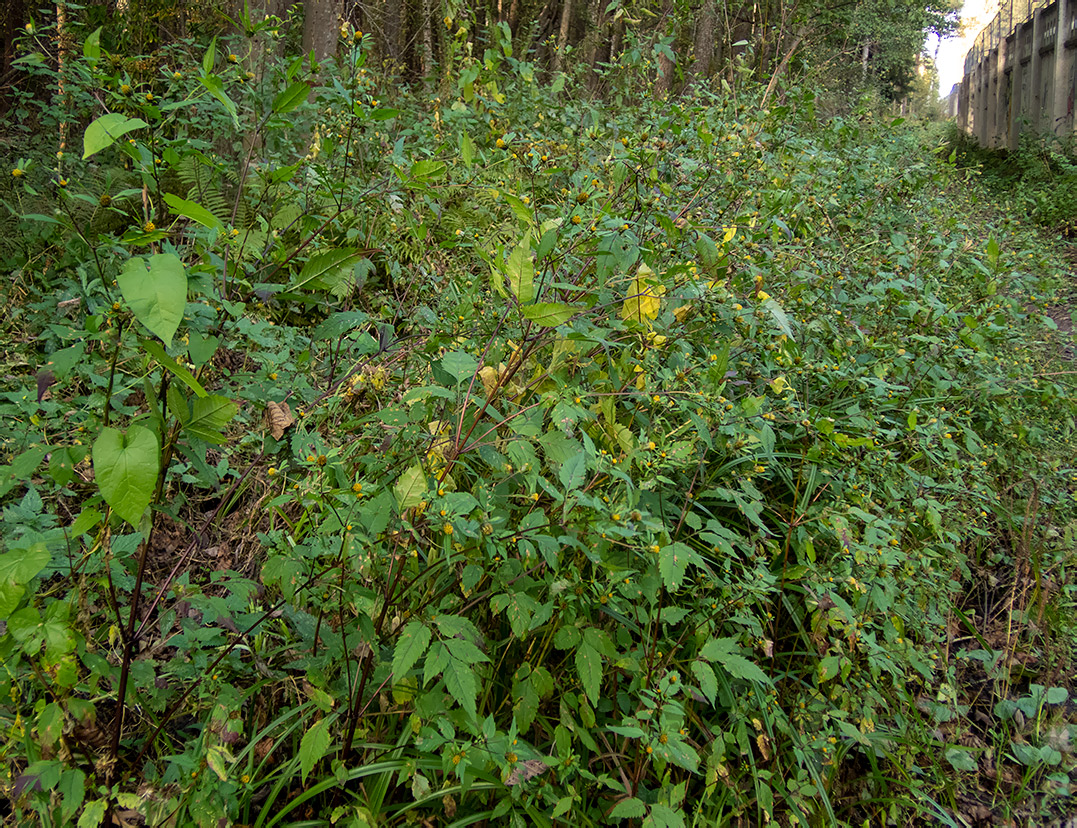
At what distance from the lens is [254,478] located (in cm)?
250

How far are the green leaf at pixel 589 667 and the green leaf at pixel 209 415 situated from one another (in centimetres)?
94

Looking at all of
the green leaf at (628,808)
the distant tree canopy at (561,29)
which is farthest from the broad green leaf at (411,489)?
the distant tree canopy at (561,29)

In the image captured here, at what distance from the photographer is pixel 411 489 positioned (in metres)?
1.40

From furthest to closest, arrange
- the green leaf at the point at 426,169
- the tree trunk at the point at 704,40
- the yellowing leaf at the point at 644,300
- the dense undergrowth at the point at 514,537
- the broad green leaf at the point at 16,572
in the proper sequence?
1. the tree trunk at the point at 704,40
2. the yellowing leaf at the point at 644,300
3. the green leaf at the point at 426,169
4. the dense undergrowth at the point at 514,537
5. the broad green leaf at the point at 16,572

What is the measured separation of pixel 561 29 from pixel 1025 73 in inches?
398

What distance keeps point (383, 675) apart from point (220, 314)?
98 centimetres

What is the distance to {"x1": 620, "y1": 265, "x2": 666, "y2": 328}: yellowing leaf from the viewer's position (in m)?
1.82

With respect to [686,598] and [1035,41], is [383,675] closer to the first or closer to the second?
[686,598]

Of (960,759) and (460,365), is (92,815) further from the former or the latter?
(960,759)

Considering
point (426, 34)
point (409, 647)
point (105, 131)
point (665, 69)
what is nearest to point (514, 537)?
point (409, 647)

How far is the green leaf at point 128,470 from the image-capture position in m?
1.05

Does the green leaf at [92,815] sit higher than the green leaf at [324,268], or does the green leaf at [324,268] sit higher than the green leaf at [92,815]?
the green leaf at [324,268]

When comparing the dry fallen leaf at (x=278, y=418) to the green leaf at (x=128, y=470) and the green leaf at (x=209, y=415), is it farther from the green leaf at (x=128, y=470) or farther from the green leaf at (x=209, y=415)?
the green leaf at (x=128, y=470)

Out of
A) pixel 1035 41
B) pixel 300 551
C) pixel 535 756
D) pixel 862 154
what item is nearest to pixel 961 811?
pixel 535 756
